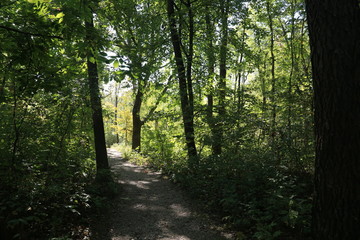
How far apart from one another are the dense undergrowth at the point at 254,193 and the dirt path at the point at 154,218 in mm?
486

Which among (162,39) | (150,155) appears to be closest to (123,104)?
(150,155)

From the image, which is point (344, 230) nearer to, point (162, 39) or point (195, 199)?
point (195, 199)

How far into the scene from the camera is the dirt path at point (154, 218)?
476cm

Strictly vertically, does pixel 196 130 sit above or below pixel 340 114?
below

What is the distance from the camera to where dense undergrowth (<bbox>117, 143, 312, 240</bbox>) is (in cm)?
396

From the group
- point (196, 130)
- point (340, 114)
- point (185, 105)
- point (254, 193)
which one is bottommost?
point (254, 193)

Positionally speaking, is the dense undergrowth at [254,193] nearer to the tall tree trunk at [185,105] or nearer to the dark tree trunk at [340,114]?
the tall tree trunk at [185,105]

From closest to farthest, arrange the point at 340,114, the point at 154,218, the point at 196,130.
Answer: the point at 340,114
the point at 154,218
the point at 196,130

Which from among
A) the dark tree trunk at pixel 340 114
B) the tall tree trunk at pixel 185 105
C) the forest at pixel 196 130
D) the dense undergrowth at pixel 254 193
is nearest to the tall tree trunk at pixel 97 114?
the forest at pixel 196 130

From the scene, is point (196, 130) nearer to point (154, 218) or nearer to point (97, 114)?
point (97, 114)

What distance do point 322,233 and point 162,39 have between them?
9389 mm

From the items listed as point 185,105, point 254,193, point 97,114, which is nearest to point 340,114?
point 254,193

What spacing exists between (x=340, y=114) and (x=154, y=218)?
15.5 feet

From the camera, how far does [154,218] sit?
570 cm
